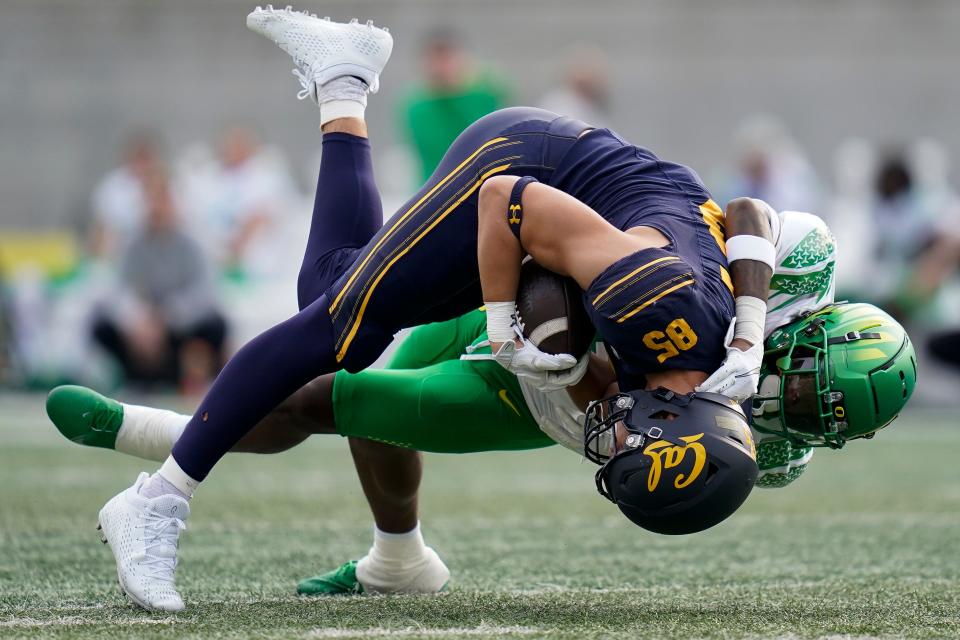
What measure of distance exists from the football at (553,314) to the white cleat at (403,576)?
86cm

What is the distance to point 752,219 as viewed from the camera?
326 centimetres

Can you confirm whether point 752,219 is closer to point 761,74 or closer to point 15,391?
point 15,391

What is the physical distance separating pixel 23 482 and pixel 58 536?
152cm

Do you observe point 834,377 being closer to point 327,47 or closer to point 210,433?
point 210,433

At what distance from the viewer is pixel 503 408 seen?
3488 millimetres

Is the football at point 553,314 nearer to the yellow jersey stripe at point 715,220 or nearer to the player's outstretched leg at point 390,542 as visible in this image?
the yellow jersey stripe at point 715,220

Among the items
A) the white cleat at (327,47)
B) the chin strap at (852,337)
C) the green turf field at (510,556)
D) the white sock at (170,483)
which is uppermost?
the white cleat at (327,47)

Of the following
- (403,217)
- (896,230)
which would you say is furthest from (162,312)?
(403,217)

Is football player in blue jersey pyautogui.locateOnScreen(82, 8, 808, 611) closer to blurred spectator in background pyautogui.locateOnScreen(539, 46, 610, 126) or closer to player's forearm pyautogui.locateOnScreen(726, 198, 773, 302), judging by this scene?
player's forearm pyautogui.locateOnScreen(726, 198, 773, 302)

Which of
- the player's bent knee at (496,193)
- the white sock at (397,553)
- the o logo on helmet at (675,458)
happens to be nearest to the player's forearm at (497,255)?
the player's bent knee at (496,193)

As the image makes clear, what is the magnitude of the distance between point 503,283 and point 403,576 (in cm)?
96

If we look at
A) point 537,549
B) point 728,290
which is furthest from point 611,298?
point 537,549

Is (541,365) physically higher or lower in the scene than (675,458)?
higher

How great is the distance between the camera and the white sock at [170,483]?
3285mm
